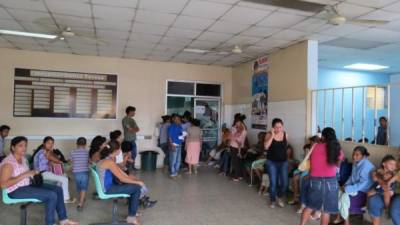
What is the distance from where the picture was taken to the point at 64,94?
749 centimetres

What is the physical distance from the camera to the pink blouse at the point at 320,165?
332cm

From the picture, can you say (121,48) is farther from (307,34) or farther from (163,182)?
(307,34)

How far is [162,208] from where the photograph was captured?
14.9ft

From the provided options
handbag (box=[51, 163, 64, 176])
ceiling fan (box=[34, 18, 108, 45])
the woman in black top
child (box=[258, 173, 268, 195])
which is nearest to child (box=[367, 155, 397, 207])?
the woman in black top

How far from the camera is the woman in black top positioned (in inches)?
178

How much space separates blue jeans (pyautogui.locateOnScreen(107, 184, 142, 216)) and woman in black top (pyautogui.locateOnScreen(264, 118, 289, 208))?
2002mm

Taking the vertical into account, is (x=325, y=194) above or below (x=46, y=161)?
below

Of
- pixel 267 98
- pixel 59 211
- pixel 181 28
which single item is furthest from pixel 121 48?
pixel 59 211

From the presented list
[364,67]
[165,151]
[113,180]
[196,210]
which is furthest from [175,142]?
[364,67]

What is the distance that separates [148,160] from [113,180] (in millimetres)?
3982

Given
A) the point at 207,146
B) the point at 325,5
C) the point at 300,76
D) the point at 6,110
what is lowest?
the point at 207,146

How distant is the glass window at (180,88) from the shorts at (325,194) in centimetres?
571

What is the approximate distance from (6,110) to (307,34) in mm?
6812

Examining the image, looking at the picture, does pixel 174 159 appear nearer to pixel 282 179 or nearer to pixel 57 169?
pixel 57 169
